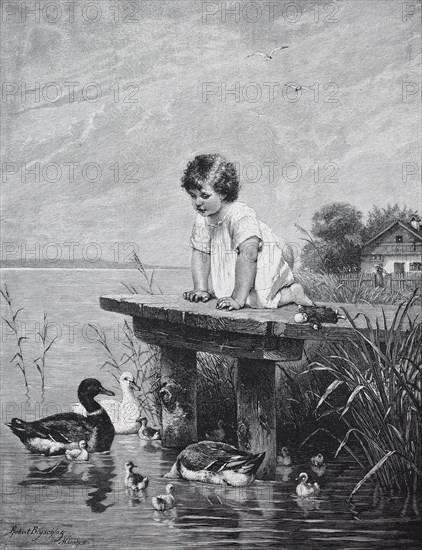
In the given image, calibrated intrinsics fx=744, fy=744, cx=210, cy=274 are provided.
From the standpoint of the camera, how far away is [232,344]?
337 cm

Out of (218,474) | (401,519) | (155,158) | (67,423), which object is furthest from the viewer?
(155,158)

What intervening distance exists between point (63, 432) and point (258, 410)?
113cm

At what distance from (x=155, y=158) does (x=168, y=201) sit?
26cm

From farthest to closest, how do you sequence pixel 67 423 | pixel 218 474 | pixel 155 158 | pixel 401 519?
pixel 155 158 → pixel 67 423 → pixel 218 474 → pixel 401 519

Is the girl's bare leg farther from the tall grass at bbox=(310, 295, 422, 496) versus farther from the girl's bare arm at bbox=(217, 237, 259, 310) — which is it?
the tall grass at bbox=(310, 295, 422, 496)

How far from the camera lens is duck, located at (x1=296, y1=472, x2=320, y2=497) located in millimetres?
3346

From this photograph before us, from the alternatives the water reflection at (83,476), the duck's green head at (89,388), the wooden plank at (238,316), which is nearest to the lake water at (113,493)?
the water reflection at (83,476)

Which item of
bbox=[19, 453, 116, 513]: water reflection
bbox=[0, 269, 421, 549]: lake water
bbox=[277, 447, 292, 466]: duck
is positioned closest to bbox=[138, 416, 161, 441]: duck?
bbox=[0, 269, 421, 549]: lake water

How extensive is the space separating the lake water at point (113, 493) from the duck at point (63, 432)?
2.4 inches

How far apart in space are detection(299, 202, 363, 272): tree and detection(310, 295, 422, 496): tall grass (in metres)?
0.75

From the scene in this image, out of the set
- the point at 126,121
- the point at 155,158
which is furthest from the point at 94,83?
the point at 155,158

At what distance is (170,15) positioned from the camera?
13.6 feet

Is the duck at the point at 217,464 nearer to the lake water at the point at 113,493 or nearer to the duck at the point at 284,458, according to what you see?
the lake water at the point at 113,493

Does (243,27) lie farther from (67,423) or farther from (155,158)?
(67,423)
